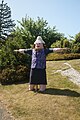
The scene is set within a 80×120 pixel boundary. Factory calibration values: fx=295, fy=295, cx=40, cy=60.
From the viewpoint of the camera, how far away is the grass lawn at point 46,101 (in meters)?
8.53

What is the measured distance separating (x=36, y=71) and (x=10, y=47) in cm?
386

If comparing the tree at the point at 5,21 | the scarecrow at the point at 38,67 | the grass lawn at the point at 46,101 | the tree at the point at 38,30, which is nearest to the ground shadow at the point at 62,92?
the grass lawn at the point at 46,101

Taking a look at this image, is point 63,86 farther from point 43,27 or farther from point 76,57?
point 43,27

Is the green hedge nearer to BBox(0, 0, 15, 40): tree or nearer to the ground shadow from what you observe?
the ground shadow

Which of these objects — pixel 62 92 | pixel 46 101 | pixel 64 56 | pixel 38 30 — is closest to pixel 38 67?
pixel 62 92

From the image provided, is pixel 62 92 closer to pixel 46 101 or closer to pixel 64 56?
pixel 46 101

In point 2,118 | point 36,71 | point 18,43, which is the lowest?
point 2,118

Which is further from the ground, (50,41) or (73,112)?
(50,41)

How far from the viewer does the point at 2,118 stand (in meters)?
8.46

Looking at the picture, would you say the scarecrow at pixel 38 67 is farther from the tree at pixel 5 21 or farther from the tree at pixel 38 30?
the tree at pixel 5 21

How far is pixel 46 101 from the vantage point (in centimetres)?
966

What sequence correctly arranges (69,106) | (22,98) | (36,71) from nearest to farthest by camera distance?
(69,106), (22,98), (36,71)

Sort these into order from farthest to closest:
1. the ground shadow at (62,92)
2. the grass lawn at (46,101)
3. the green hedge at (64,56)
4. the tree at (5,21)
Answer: the tree at (5,21) < the green hedge at (64,56) < the ground shadow at (62,92) < the grass lawn at (46,101)

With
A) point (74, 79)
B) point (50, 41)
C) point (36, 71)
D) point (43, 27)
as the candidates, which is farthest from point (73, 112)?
point (43, 27)
